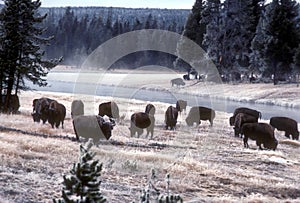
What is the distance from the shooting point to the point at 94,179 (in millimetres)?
3350

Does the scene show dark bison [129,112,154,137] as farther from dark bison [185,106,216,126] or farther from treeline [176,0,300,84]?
treeline [176,0,300,84]

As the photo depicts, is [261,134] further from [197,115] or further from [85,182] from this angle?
[85,182]

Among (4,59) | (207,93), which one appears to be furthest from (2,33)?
(207,93)

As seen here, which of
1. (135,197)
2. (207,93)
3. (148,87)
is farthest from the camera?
(148,87)

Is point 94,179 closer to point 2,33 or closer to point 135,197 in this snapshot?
point 135,197

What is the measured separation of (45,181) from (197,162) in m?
5.33

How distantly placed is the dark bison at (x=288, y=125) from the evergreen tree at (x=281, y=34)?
31231mm

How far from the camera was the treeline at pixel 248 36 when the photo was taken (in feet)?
176

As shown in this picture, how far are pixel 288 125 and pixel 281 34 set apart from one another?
108 ft

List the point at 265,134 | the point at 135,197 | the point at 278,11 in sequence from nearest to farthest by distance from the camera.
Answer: the point at 135,197 < the point at 265,134 < the point at 278,11

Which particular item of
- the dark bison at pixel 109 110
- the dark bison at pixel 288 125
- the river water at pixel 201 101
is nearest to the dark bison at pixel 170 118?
the dark bison at pixel 109 110

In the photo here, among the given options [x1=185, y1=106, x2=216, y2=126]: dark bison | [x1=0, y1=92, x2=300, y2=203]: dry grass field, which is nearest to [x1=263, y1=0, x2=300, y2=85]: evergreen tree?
[x1=185, y1=106, x2=216, y2=126]: dark bison

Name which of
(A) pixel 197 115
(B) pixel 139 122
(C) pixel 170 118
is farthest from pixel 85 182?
(A) pixel 197 115

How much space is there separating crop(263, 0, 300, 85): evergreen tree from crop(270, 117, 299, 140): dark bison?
1230 inches
